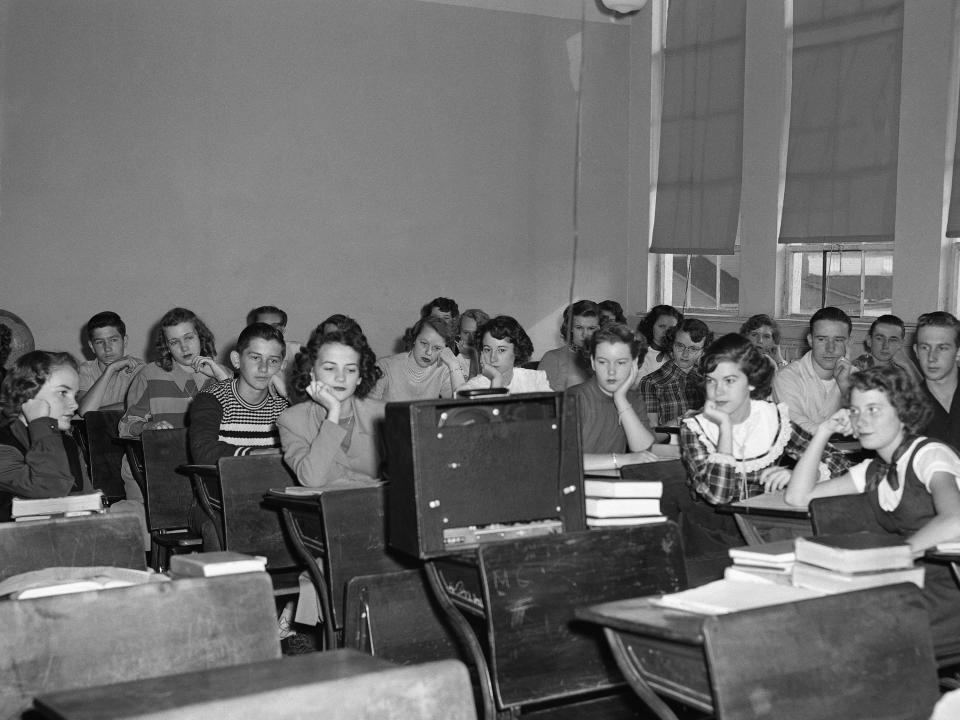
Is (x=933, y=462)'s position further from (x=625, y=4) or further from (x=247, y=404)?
(x=625, y=4)

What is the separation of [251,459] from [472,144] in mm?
6001

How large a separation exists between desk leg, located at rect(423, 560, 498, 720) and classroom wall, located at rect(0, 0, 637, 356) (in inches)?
229

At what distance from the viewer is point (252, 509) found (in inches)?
152

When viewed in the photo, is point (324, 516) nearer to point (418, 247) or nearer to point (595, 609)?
point (595, 609)

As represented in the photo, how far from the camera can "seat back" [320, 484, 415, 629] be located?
10.8ft

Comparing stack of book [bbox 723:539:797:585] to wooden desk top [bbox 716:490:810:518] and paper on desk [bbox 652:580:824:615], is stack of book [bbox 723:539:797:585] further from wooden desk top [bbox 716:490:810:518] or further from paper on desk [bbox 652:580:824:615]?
wooden desk top [bbox 716:490:810:518]

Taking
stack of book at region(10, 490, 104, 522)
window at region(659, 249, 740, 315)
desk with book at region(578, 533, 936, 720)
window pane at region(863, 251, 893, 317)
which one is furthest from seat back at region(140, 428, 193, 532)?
window at region(659, 249, 740, 315)

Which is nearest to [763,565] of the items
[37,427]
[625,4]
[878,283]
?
[37,427]

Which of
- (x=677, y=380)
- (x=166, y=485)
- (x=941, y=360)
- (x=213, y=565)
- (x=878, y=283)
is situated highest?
(x=878, y=283)

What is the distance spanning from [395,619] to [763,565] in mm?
1135

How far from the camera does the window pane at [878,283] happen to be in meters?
7.85

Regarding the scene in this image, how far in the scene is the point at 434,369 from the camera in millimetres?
5949

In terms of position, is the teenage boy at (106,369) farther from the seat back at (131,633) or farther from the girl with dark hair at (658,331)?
the seat back at (131,633)

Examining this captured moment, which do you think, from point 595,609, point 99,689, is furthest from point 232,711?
point 595,609
